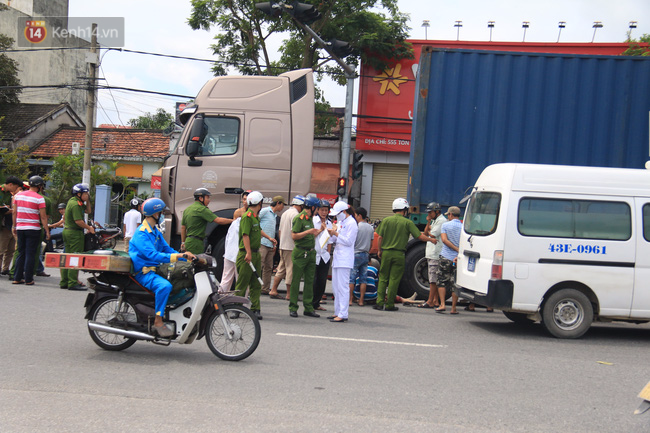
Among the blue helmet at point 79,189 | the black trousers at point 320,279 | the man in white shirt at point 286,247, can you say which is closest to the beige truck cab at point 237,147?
the man in white shirt at point 286,247

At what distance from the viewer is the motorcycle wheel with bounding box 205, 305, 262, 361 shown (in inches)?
244

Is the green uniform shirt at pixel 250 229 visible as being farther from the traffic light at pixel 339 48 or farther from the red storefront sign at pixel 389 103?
the red storefront sign at pixel 389 103

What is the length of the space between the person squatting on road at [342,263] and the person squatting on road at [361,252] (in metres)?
1.49

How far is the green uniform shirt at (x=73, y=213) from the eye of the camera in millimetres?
10586

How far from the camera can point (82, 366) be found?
586 centimetres

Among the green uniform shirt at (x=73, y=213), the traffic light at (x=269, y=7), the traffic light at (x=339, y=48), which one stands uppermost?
the traffic light at (x=269, y=7)

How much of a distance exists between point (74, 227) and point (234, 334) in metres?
5.70

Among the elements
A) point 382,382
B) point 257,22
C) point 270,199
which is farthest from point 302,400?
point 257,22

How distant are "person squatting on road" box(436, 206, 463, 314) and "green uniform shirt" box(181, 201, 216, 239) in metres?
3.84

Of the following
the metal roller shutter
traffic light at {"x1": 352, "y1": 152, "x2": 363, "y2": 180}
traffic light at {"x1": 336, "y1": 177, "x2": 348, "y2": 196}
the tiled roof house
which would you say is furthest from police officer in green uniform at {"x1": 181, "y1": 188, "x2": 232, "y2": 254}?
the tiled roof house

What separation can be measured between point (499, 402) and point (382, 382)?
104 cm

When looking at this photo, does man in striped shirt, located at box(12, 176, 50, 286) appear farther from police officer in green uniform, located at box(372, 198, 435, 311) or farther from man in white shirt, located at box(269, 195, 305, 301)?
police officer in green uniform, located at box(372, 198, 435, 311)

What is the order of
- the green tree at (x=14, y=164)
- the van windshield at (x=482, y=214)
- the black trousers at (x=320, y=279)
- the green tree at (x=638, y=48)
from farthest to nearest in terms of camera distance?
the green tree at (x=14, y=164)
the green tree at (x=638, y=48)
the black trousers at (x=320, y=279)
the van windshield at (x=482, y=214)

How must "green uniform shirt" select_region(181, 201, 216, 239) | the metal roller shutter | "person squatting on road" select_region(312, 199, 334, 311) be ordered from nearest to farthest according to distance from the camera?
"green uniform shirt" select_region(181, 201, 216, 239) → "person squatting on road" select_region(312, 199, 334, 311) → the metal roller shutter
